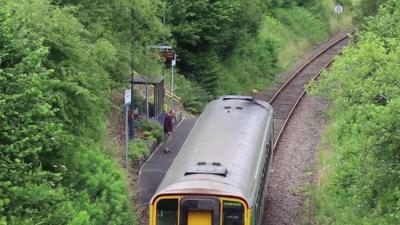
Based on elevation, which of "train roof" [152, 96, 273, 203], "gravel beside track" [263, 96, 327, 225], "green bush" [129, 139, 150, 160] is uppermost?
"train roof" [152, 96, 273, 203]

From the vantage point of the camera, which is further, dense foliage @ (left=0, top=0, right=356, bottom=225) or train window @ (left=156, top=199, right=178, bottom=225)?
train window @ (left=156, top=199, right=178, bottom=225)

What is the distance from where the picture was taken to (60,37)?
13.3 metres

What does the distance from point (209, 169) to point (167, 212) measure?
4.02 ft

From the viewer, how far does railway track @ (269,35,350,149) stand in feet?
87.6

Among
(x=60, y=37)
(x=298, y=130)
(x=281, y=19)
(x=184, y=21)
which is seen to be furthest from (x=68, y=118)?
(x=281, y=19)

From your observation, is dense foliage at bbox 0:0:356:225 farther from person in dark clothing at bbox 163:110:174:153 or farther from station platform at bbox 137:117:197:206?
station platform at bbox 137:117:197:206

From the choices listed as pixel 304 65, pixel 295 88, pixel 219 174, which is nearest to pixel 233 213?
pixel 219 174

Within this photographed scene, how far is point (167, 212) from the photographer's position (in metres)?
11.7

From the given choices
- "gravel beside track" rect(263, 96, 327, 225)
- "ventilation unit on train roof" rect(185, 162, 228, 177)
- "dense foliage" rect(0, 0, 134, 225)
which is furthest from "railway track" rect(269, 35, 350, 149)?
"ventilation unit on train roof" rect(185, 162, 228, 177)

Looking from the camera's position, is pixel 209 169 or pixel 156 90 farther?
pixel 156 90

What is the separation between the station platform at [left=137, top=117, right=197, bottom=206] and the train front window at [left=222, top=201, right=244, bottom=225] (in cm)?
538

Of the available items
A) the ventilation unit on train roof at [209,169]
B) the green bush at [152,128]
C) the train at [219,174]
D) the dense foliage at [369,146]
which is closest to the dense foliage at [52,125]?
the train at [219,174]

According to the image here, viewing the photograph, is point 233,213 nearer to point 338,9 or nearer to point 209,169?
point 209,169

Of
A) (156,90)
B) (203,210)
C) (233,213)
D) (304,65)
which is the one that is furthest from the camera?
(304,65)
